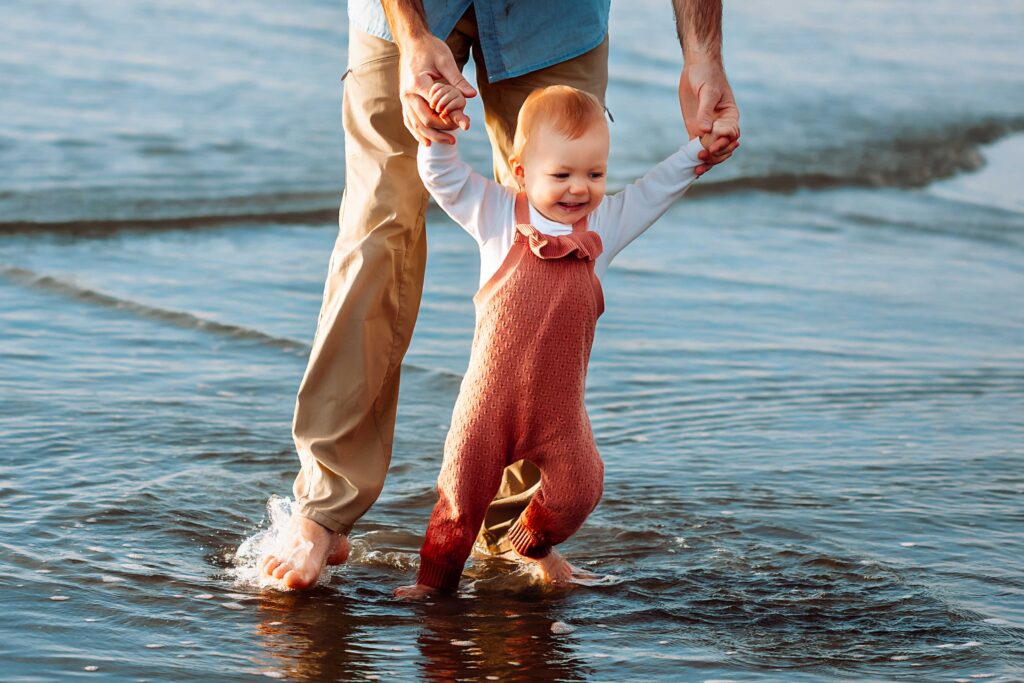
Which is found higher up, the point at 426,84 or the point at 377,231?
the point at 426,84

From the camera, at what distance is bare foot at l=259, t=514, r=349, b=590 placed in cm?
349

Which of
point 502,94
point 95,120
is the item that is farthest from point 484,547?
point 95,120

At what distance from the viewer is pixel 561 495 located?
3.41 meters

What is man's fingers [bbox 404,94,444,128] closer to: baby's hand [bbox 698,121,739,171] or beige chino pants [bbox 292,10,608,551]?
beige chino pants [bbox 292,10,608,551]

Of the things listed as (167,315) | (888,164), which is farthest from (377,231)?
(888,164)

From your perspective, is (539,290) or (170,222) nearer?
(539,290)

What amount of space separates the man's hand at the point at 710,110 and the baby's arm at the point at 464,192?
0.42 metres

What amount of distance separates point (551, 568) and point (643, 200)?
0.87 metres

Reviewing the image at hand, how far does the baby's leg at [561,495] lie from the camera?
11.1 feet

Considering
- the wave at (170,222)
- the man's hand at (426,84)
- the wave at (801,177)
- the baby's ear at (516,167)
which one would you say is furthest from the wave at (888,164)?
Answer: the man's hand at (426,84)

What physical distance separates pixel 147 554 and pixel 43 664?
0.69m

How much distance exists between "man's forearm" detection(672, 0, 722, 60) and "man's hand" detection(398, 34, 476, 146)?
0.57 meters

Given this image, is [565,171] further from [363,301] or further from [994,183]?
[994,183]

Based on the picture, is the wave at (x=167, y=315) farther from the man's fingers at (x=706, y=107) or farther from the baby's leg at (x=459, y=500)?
the man's fingers at (x=706, y=107)
